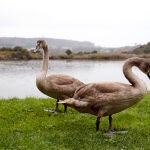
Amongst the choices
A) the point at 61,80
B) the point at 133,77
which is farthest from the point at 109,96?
the point at 61,80

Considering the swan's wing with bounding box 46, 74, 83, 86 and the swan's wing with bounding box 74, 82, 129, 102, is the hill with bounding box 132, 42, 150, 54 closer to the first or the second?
the swan's wing with bounding box 46, 74, 83, 86

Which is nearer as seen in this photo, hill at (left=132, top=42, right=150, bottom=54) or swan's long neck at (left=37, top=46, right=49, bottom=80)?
swan's long neck at (left=37, top=46, right=49, bottom=80)

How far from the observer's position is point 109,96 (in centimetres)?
1214

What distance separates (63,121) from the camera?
1417 cm

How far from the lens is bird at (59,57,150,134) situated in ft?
39.9

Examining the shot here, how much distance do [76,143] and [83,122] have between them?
115 inches

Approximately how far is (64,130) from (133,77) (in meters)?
2.72

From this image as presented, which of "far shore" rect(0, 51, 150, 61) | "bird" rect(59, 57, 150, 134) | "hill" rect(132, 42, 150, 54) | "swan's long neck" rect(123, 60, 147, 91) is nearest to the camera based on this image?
"bird" rect(59, 57, 150, 134)

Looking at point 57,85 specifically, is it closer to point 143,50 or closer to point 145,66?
point 145,66

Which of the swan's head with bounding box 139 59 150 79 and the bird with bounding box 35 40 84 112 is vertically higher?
the swan's head with bounding box 139 59 150 79

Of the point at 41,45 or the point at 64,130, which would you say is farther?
the point at 41,45

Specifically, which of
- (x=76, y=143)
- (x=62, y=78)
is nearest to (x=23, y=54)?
(x=62, y=78)

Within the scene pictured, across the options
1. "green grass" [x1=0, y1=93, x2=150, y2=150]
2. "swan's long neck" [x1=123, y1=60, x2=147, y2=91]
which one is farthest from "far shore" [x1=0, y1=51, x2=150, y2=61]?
"swan's long neck" [x1=123, y1=60, x2=147, y2=91]

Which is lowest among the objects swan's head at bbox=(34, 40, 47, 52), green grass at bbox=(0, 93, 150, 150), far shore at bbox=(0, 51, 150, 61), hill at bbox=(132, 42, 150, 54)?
far shore at bbox=(0, 51, 150, 61)
